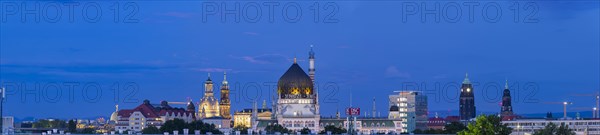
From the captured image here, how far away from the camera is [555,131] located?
136000 millimetres

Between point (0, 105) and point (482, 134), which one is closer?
point (482, 134)

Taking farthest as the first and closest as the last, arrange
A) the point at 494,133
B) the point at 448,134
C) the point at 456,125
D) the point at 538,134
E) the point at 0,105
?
the point at 456,125 < the point at 448,134 < the point at 0,105 < the point at 538,134 < the point at 494,133

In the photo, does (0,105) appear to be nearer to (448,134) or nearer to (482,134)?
(482,134)

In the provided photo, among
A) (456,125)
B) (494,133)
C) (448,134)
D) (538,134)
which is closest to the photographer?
(494,133)

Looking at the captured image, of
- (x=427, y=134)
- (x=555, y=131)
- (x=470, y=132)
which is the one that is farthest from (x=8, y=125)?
(x=470, y=132)

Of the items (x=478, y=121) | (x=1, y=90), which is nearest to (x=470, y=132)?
(x=478, y=121)

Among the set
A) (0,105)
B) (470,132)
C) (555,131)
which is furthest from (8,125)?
(470,132)

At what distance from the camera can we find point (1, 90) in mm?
130625

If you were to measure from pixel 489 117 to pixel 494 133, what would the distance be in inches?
59.0

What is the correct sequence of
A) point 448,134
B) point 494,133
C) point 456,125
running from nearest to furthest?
1. point 494,133
2. point 448,134
3. point 456,125

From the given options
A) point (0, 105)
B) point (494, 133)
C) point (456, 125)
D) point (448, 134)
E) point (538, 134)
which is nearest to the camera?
point (494, 133)

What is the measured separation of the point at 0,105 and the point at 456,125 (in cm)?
8459

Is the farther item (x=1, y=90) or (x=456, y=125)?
(x=456, y=125)

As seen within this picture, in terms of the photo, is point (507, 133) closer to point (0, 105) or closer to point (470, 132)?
point (470, 132)
